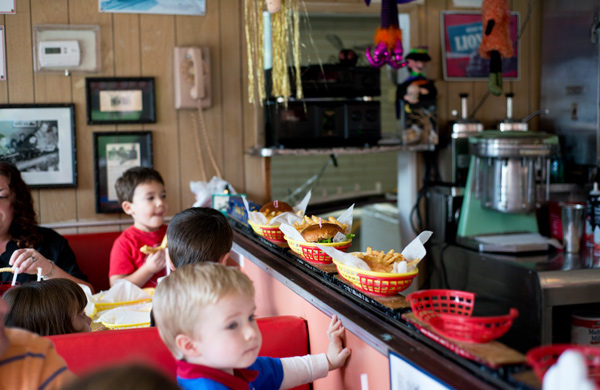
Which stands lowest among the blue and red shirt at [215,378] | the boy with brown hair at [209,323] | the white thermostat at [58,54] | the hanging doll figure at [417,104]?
the blue and red shirt at [215,378]

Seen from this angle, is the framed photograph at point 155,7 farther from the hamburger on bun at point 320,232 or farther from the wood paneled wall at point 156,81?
the hamburger on bun at point 320,232

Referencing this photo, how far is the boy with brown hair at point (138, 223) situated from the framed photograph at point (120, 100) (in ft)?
2.29

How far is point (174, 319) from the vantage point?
4.52ft

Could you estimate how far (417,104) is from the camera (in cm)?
407

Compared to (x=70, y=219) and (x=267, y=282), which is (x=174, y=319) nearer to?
(x=267, y=282)

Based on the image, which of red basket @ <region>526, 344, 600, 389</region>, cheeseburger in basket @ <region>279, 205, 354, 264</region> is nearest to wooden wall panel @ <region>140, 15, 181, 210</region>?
cheeseburger in basket @ <region>279, 205, 354, 264</region>

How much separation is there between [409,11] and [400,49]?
34.6 inches

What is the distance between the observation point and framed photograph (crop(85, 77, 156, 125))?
3.71m

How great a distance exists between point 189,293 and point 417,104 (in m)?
2.97

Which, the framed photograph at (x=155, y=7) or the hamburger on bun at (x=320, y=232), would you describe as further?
the framed photograph at (x=155, y=7)

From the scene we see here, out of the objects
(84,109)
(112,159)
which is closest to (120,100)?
(84,109)

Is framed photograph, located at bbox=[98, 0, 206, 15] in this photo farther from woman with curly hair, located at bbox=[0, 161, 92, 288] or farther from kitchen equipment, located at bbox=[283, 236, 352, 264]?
kitchen equipment, located at bbox=[283, 236, 352, 264]

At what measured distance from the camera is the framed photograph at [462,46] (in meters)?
4.23

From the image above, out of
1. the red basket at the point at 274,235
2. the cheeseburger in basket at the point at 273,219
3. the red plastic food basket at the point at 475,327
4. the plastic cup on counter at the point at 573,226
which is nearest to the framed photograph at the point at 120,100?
the cheeseburger in basket at the point at 273,219
